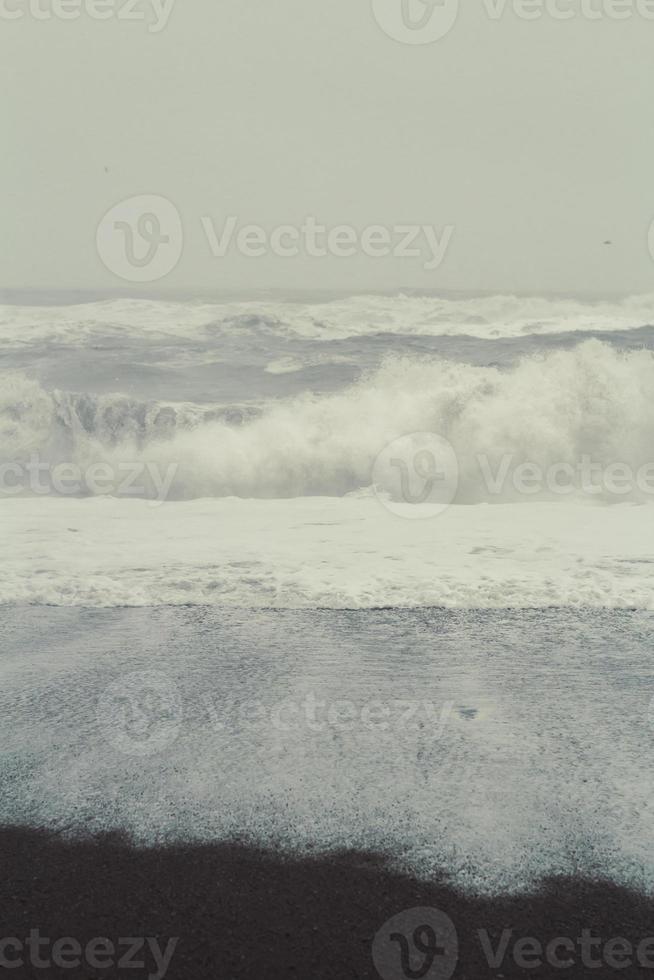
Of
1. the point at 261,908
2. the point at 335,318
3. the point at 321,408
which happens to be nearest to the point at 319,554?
the point at 321,408

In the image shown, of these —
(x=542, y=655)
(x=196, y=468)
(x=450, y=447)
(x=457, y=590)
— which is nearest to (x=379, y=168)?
(x=450, y=447)

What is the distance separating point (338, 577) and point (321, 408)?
10.1 feet

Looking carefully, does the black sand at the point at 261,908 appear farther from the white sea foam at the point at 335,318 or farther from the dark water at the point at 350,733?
the white sea foam at the point at 335,318

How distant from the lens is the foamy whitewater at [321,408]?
685 cm

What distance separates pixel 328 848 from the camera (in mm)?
2148

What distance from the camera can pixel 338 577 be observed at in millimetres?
4738

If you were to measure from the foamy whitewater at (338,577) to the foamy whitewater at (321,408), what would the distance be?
27 millimetres

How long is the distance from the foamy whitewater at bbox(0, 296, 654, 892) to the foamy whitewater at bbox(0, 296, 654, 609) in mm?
27

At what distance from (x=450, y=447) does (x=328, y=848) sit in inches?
215

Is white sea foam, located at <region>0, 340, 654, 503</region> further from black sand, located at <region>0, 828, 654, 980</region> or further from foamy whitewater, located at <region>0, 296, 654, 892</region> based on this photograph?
black sand, located at <region>0, 828, 654, 980</region>

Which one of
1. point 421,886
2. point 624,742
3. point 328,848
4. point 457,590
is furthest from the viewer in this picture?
point 457,590

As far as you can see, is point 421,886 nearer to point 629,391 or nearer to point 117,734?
point 117,734

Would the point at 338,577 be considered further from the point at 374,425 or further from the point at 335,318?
the point at 335,318

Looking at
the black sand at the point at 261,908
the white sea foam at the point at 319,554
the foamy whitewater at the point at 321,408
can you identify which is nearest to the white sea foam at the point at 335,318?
the foamy whitewater at the point at 321,408
